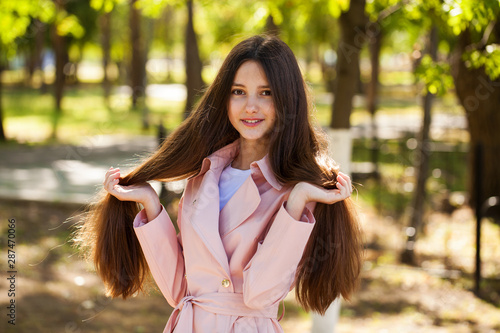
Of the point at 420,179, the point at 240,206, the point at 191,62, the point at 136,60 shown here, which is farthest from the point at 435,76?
the point at 136,60

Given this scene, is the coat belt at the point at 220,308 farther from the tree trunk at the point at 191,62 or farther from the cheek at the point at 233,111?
the tree trunk at the point at 191,62

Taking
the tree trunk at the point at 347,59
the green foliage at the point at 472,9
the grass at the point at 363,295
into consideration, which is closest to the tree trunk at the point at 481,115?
the grass at the point at 363,295

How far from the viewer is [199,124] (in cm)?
231

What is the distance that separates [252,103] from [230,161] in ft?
1.01

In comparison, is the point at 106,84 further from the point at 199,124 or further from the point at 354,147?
the point at 199,124

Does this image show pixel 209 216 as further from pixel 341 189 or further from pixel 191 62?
pixel 191 62

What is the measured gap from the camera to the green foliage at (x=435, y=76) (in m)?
3.71

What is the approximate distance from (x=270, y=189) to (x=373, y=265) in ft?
16.3

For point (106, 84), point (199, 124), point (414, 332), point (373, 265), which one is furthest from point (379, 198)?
point (106, 84)

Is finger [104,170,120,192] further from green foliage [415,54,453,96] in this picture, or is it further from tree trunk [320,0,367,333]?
tree trunk [320,0,367,333]

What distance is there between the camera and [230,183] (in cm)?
227

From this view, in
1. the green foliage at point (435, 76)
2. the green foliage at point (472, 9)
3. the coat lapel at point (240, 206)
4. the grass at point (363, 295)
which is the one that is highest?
the green foliage at point (472, 9)

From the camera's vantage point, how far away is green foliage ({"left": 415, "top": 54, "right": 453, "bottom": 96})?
371 cm

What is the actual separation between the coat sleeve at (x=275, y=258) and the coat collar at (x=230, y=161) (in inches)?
5.7
